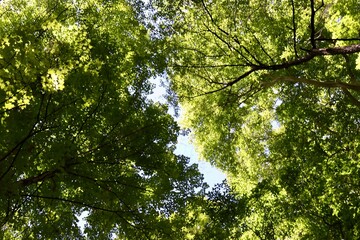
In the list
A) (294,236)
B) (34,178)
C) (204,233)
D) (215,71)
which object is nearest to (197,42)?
(215,71)

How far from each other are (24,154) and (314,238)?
724 cm

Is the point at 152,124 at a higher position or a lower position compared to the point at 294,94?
lower

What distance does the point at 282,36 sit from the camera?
32.7 ft

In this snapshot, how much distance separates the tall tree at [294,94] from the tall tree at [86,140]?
180cm

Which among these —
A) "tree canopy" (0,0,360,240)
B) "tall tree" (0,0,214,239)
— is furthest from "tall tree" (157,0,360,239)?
"tall tree" (0,0,214,239)

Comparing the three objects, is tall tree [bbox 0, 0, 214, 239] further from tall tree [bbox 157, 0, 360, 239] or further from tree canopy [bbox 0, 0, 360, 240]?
tall tree [bbox 157, 0, 360, 239]

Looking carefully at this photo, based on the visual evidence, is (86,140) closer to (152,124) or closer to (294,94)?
(152,124)

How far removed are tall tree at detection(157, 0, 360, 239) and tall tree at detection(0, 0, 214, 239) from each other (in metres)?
1.80

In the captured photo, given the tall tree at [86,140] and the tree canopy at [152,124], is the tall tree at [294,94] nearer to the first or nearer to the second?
the tree canopy at [152,124]

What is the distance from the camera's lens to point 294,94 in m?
10.7

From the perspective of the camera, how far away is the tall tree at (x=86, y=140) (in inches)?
208

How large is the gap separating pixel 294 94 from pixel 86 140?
22.2 feet

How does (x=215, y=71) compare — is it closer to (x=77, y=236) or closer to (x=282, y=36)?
(x=282, y=36)

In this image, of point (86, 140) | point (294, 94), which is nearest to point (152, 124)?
point (86, 140)
